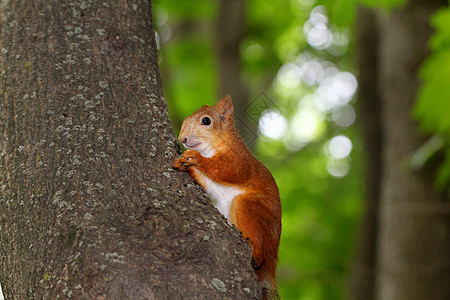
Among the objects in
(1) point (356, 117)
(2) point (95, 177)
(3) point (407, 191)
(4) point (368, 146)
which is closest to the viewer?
(2) point (95, 177)

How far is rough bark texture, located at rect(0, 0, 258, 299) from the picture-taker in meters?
1.62

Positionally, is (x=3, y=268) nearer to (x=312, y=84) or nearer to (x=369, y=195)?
(x=369, y=195)

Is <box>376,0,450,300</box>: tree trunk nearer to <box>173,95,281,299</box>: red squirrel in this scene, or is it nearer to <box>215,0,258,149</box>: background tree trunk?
<box>215,0,258,149</box>: background tree trunk

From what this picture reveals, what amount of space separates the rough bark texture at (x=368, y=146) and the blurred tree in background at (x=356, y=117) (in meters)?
0.02

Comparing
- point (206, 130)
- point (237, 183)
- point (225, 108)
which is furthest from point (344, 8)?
point (237, 183)

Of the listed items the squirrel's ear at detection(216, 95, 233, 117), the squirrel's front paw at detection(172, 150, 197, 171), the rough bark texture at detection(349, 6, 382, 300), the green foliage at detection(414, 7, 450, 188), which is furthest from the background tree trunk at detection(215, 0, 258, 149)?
the squirrel's front paw at detection(172, 150, 197, 171)

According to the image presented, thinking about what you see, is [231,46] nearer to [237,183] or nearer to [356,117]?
[356,117]

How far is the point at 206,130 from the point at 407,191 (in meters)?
3.84

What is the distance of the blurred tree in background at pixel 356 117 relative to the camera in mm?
4988

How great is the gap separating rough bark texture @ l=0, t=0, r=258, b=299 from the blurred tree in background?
0.95 metres

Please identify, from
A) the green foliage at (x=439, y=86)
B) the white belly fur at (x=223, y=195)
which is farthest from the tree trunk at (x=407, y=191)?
the white belly fur at (x=223, y=195)

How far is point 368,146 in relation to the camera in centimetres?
756

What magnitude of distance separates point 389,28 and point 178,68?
140 inches

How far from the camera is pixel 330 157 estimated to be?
12.8m
